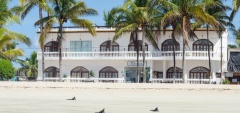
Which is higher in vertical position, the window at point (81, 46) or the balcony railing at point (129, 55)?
the window at point (81, 46)

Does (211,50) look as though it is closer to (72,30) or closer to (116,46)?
(116,46)

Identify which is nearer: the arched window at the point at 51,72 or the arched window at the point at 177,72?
the arched window at the point at 177,72

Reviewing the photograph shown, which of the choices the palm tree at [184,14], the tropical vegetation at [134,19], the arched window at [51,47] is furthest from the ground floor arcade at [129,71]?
the palm tree at [184,14]

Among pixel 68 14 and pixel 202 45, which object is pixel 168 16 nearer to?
pixel 68 14

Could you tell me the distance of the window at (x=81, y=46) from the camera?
49.9 meters

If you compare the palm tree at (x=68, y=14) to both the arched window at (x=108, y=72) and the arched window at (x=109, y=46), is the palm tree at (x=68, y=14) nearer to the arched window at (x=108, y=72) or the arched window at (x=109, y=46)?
the arched window at (x=109, y=46)

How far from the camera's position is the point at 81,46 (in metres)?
50.2

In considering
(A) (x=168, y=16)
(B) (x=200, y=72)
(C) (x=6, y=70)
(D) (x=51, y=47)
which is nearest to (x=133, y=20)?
(A) (x=168, y=16)

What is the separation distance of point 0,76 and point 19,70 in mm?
36064

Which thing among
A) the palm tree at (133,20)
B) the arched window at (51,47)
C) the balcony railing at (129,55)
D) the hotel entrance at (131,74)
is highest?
the palm tree at (133,20)

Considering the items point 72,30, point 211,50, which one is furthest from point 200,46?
point 72,30

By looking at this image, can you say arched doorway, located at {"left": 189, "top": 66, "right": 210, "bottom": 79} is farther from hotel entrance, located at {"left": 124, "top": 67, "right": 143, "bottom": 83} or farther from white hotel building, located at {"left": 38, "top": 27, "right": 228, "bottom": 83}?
hotel entrance, located at {"left": 124, "top": 67, "right": 143, "bottom": 83}

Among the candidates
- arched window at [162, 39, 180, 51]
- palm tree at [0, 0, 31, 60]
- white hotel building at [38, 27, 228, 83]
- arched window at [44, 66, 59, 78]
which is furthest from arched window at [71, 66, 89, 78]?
arched window at [162, 39, 180, 51]

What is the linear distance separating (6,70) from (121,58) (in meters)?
12.2
